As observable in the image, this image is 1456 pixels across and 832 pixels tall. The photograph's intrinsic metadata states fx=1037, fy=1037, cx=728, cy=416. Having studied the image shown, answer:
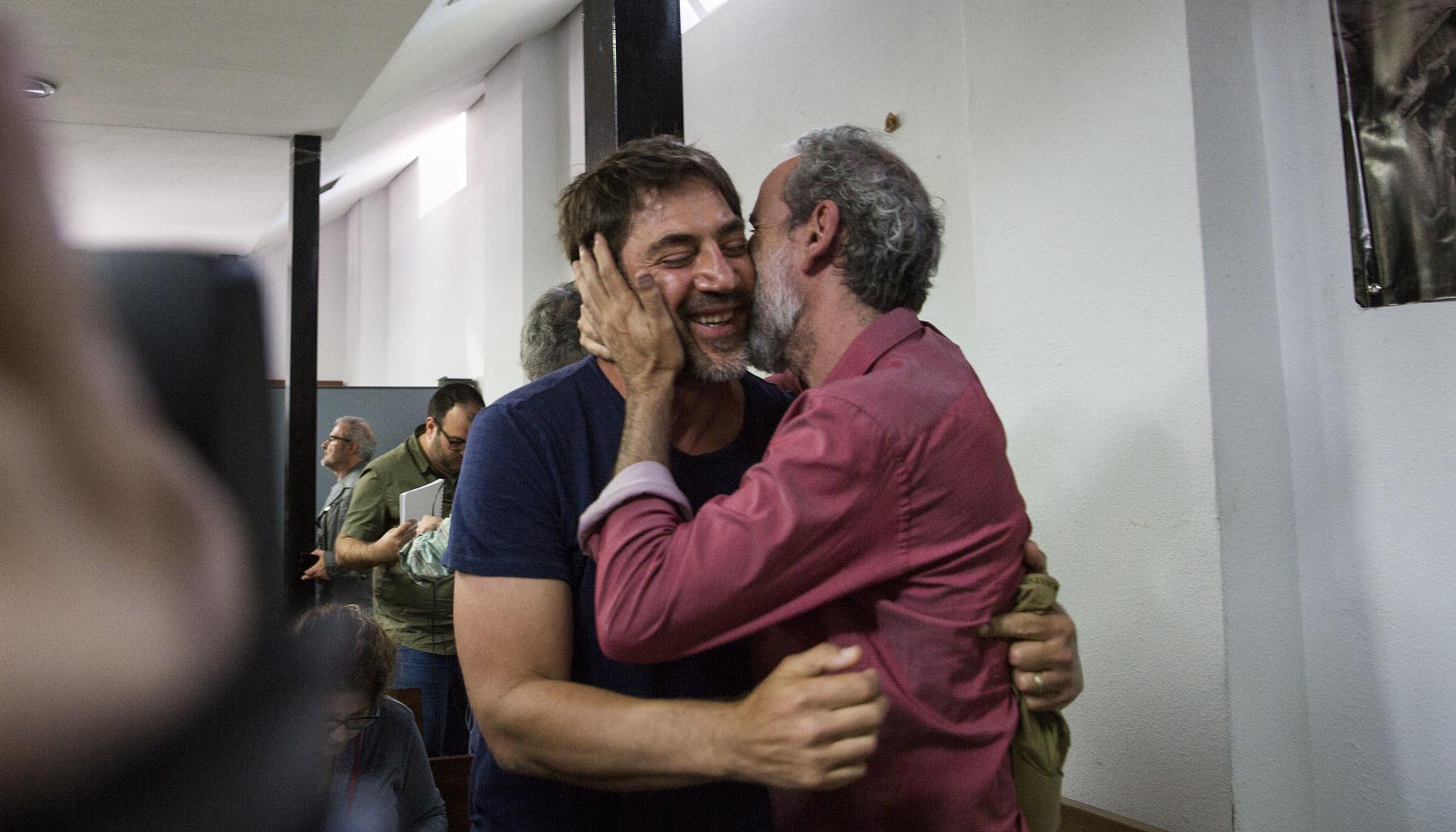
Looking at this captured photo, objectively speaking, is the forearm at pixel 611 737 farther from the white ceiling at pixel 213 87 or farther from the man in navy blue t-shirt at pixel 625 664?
the white ceiling at pixel 213 87

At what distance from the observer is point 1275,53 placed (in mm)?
2578

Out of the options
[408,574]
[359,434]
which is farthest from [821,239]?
[359,434]

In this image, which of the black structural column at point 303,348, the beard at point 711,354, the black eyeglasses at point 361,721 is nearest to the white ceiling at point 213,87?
the black structural column at point 303,348

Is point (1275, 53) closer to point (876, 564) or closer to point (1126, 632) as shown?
point (1126, 632)

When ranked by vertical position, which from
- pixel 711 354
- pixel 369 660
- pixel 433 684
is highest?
pixel 711 354

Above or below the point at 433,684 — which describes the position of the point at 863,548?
above

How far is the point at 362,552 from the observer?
4086mm

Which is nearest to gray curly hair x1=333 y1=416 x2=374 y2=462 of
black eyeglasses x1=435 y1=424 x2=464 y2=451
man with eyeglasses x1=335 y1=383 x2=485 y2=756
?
man with eyeglasses x1=335 y1=383 x2=485 y2=756

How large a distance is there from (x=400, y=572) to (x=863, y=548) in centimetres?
311

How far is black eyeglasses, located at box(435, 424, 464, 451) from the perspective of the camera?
13.8 ft

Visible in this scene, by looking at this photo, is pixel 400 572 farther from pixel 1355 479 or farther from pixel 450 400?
pixel 1355 479

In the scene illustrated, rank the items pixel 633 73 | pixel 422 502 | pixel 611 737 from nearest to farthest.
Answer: pixel 611 737
pixel 633 73
pixel 422 502

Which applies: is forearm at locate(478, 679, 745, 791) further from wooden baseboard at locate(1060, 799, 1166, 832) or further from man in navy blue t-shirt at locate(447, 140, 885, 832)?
wooden baseboard at locate(1060, 799, 1166, 832)

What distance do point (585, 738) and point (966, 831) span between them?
0.54m
